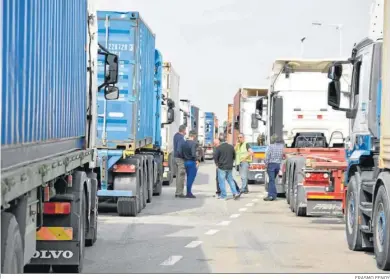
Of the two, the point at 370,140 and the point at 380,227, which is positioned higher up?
the point at 370,140

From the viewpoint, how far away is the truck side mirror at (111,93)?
15.8 meters

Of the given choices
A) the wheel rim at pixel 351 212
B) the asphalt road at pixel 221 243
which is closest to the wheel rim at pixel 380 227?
the asphalt road at pixel 221 243

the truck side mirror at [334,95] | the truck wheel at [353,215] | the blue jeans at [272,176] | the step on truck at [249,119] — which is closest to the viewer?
the truck wheel at [353,215]

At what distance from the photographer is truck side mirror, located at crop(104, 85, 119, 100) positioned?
15823mm

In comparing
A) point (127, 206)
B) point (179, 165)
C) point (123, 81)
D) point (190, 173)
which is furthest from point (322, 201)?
point (179, 165)

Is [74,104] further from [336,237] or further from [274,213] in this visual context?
[274,213]

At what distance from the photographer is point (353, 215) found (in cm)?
1373

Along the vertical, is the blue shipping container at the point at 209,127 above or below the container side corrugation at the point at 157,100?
below

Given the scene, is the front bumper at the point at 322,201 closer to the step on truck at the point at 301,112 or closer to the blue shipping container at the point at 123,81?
the blue shipping container at the point at 123,81

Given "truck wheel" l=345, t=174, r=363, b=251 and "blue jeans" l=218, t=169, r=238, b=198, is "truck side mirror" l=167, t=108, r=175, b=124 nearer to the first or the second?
"blue jeans" l=218, t=169, r=238, b=198

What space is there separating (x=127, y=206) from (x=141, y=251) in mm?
5467

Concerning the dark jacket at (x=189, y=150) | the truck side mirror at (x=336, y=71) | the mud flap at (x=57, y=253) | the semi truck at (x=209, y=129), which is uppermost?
the truck side mirror at (x=336, y=71)

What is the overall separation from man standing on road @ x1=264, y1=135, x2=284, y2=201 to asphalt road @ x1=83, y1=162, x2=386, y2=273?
2.19 meters

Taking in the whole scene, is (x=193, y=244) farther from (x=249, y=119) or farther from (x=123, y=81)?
(x=249, y=119)
